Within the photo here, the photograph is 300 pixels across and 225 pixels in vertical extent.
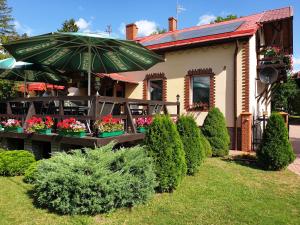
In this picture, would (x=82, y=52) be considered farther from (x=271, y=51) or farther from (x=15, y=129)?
(x=271, y=51)

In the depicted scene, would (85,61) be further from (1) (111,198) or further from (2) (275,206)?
(2) (275,206)

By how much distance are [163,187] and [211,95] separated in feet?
22.0

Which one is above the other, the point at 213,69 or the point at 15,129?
the point at 213,69

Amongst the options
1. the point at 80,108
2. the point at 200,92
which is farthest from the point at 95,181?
the point at 200,92

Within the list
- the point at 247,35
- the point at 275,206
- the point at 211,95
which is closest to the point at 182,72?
the point at 211,95

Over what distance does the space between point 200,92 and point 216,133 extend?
2.95 metres

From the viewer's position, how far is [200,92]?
11.8m

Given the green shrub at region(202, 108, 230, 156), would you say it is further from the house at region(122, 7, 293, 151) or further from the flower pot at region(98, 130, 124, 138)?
the flower pot at region(98, 130, 124, 138)

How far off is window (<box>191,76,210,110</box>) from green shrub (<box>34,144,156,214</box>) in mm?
7038

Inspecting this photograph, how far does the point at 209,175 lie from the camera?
6.75 m

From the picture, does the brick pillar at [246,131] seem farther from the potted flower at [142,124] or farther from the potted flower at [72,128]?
the potted flower at [72,128]

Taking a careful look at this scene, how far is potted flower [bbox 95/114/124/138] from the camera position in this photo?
574 cm

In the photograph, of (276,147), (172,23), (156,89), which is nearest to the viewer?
(276,147)

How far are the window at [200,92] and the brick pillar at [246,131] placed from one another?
1.70 m
